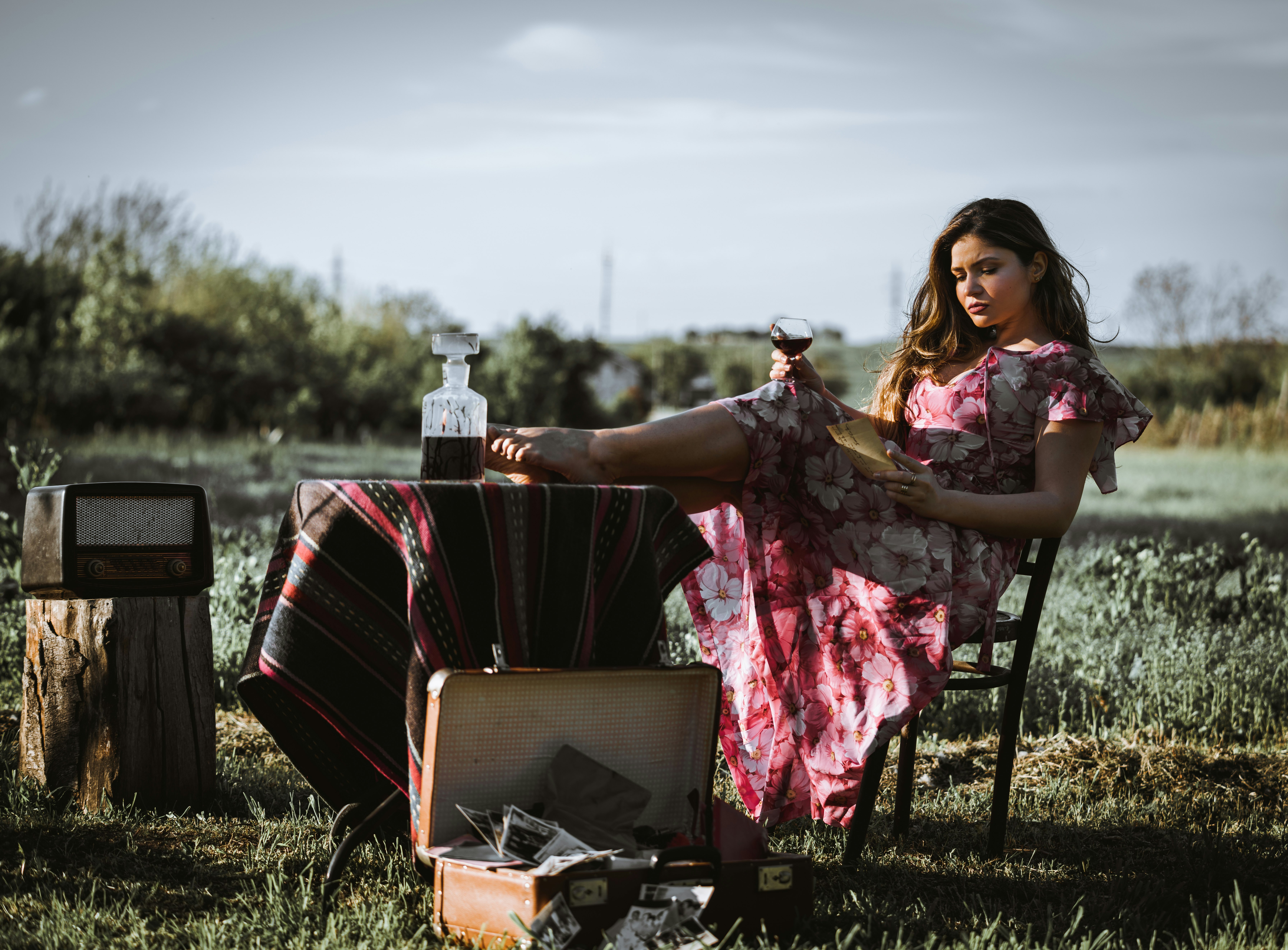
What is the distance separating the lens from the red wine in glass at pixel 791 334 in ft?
8.03

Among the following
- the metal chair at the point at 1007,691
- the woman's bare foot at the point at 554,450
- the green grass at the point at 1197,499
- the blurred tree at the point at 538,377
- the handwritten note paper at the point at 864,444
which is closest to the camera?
the woman's bare foot at the point at 554,450

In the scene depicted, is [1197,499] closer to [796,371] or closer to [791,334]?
[796,371]

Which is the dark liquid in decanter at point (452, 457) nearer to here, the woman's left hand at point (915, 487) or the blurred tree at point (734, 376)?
the woman's left hand at point (915, 487)

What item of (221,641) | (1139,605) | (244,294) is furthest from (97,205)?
(1139,605)

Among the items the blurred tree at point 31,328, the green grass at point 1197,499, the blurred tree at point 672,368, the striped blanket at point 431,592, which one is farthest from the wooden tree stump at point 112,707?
the blurred tree at point 672,368

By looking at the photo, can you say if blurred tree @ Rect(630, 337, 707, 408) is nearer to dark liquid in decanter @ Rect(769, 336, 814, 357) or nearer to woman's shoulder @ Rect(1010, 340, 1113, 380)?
woman's shoulder @ Rect(1010, 340, 1113, 380)

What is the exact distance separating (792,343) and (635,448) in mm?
485

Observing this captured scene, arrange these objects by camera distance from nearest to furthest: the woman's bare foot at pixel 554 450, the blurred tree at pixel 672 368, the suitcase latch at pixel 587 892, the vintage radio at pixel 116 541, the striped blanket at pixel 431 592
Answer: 1. the suitcase latch at pixel 587 892
2. the striped blanket at pixel 431 592
3. the woman's bare foot at pixel 554 450
4. the vintage radio at pixel 116 541
5. the blurred tree at pixel 672 368

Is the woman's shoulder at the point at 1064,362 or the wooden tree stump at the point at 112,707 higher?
the woman's shoulder at the point at 1064,362

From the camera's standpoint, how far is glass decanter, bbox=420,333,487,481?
2156mm

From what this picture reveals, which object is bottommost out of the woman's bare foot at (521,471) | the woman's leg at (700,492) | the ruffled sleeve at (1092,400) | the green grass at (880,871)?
the green grass at (880,871)

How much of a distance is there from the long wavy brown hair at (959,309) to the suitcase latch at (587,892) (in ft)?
5.19

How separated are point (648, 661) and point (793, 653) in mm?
661

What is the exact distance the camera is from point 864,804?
8.00 feet
